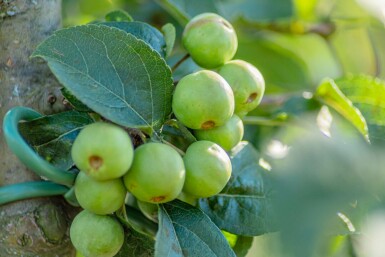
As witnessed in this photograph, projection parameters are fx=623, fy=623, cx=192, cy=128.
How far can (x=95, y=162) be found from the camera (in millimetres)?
577

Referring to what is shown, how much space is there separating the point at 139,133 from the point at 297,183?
0.38 metres

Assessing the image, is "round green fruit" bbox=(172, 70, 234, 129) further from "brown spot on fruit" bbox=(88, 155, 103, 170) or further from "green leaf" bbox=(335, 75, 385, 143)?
"green leaf" bbox=(335, 75, 385, 143)

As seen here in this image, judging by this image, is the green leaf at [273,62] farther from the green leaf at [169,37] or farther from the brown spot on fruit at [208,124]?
the brown spot on fruit at [208,124]

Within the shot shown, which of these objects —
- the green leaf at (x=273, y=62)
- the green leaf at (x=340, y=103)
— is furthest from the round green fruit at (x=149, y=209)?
the green leaf at (x=273, y=62)

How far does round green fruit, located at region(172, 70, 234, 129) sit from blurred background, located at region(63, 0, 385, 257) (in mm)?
80

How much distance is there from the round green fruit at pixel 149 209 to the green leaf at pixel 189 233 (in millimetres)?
20

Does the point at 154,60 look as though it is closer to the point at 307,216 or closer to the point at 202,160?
the point at 202,160

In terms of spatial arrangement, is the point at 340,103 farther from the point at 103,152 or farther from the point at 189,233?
the point at 103,152

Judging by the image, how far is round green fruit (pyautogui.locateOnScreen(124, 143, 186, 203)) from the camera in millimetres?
598

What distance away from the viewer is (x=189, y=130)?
0.72 m

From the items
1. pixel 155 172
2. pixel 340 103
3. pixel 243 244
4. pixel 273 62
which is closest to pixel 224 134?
pixel 155 172

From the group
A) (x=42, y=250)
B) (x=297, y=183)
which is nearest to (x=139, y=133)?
(x=42, y=250)

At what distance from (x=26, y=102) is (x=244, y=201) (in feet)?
1.02

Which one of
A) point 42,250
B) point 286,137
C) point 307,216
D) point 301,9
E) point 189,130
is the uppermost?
point 307,216
